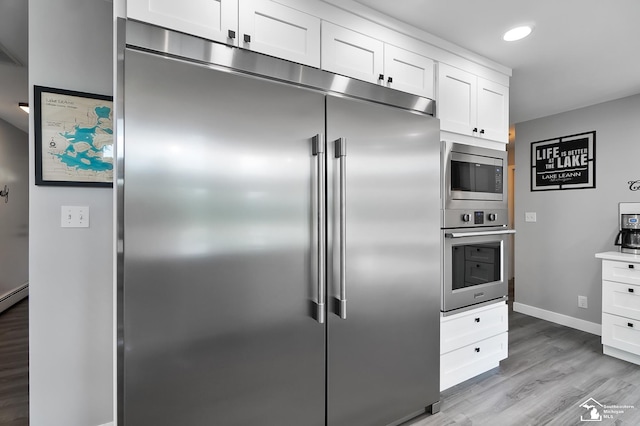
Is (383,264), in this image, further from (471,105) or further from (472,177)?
(471,105)

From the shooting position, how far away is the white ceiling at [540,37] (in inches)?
68.6

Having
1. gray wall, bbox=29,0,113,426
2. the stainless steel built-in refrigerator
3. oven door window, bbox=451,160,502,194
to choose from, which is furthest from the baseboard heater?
oven door window, bbox=451,160,502,194

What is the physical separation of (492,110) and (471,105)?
285mm

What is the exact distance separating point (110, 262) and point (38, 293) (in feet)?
1.14

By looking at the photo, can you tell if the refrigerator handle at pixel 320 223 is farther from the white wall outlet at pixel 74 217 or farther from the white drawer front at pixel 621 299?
the white drawer front at pixel 621 299

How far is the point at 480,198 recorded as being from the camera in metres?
2.31

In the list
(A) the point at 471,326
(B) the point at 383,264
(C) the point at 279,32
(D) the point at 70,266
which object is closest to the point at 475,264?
(A) the point at 471,326

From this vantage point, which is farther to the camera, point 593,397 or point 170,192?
point 593,397

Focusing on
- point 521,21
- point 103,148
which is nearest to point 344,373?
point 103,148

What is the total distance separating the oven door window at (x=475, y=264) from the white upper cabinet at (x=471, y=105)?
0.83 meters

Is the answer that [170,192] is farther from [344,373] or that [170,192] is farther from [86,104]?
[344,373]

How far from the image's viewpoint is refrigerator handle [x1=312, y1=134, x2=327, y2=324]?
4.81 ft

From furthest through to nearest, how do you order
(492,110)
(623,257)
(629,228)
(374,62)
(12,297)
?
(12,297), (629,228), (623,257), (492,110), (374,62)

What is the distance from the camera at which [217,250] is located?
4.12 ft
